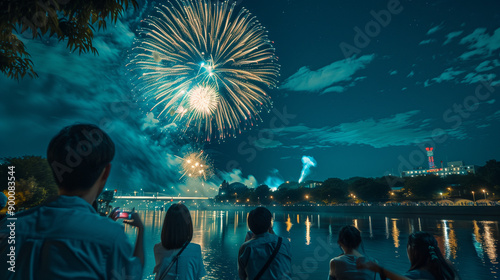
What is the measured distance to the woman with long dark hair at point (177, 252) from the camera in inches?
125

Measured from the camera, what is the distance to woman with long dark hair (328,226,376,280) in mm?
3541

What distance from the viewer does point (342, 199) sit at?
108m

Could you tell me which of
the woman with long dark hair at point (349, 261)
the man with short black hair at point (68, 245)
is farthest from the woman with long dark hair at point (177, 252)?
the woman with long dark hair at point (349, 261)

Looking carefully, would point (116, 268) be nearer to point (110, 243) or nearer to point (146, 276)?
point (110, 243)

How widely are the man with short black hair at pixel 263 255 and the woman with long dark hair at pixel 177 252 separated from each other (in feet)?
2.28

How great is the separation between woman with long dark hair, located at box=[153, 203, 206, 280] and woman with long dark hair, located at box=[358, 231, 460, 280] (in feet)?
6.50

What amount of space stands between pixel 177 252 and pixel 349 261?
237cm

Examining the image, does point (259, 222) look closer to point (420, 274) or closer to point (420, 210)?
point (420, 274)

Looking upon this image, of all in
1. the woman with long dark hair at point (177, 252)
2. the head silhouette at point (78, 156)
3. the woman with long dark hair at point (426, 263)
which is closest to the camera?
the head silhouette at point (78, 156)

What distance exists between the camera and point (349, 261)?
3.68 m

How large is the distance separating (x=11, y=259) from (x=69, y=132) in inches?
31.1

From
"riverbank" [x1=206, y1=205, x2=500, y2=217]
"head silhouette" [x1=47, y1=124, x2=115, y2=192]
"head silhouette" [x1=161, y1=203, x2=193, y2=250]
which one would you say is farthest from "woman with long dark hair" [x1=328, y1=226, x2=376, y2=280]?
"riverbank" [x1=206, y1=205, x2=500, y2=217]

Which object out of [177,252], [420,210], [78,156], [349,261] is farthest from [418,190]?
[78,156]

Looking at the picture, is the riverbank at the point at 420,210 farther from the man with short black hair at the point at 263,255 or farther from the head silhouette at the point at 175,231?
the head silhouette at the point at 175,231
